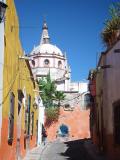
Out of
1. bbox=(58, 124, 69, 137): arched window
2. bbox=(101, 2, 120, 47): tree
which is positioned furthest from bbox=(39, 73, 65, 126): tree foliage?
bbox=(101, 2, 120, 47): tree

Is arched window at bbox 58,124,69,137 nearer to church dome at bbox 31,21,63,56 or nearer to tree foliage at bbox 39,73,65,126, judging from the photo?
tree foliage at bbox 39,73,65,126

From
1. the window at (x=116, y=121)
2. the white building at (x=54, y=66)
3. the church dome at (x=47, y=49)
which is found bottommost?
the window at (x=116, y=121)

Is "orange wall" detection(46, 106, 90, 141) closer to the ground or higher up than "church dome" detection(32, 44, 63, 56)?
closer to the ground

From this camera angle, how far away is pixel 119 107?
1554 centimetres

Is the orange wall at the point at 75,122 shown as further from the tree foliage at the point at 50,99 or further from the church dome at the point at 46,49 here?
the church dome at the point at 46,49

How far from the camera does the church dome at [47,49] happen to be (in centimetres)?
8238

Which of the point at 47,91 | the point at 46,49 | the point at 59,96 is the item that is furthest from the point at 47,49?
the point at 59,96

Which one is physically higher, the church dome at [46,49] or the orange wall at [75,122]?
the church dome at [46,49]

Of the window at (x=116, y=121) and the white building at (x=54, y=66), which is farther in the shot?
the white building at (x=54, y=66)

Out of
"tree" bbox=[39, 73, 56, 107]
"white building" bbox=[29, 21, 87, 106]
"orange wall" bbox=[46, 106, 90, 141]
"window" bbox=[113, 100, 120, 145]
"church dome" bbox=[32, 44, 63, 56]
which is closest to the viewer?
"window" bbox=[113, 100, 120, 145]

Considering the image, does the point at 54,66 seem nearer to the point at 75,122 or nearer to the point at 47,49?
the point at 47,49

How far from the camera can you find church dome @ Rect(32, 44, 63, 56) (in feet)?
270

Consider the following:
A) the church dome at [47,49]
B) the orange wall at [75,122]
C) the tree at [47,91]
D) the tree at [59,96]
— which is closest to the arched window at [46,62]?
the church dome at [47,49]

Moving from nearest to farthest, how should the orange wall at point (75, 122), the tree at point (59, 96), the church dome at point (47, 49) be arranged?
the orange wall at point (75, 122) → the tree at point (59, 96) → the church dome at point (47, 49)
